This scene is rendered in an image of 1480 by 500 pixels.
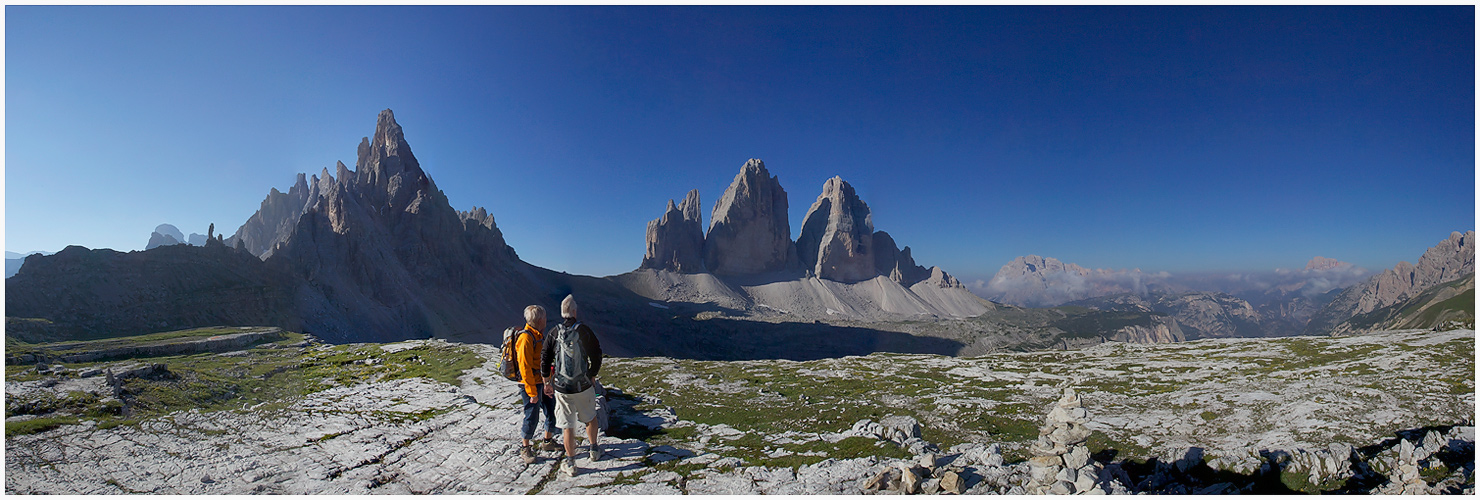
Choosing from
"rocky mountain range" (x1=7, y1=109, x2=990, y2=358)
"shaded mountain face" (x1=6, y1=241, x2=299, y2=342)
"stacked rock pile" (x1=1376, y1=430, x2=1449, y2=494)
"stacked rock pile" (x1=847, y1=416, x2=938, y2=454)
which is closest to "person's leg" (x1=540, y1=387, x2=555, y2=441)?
"stacked rock pile" (x1=847, y1=416, x2=938, y2=454)

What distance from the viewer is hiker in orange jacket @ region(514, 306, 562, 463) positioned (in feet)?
35.0

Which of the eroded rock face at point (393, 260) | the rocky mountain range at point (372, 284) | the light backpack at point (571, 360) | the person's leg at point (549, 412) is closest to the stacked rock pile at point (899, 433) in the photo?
the light backpack at point (571, 360)

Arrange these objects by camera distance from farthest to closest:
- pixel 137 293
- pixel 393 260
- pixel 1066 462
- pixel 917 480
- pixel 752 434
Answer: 1. pixel 393 260
2. pixel 137 293
3. pixel 752 434
4. pixel 1066 462
5. pixel 917 480

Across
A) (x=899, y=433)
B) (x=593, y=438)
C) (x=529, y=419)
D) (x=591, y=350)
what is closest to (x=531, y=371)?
(x=529, y=419)

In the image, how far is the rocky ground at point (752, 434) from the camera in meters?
9.93

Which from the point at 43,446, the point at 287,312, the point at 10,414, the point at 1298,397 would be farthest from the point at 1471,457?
the point at 287,312

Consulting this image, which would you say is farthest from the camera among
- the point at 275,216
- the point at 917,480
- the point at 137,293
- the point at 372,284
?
the point at 275,216

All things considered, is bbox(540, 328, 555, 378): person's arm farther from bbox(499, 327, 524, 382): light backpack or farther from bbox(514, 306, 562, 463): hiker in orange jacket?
bbox(499, 327, 524, 382): light backpack

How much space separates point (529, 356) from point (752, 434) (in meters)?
6.94

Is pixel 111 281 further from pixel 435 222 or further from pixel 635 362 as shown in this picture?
pixel 435 222

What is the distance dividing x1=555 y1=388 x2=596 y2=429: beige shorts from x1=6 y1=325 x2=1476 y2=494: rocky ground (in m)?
1.10

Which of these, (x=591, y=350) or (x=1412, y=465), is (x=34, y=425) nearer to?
(x=591, y=350)

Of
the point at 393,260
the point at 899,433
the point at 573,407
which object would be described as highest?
the point at 393,260

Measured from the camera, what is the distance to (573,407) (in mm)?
10344
